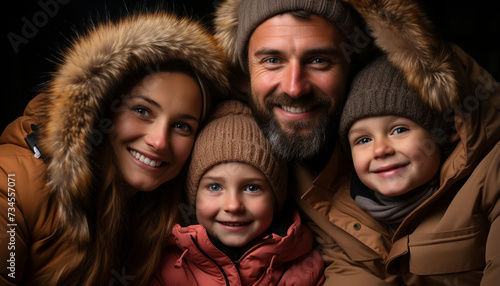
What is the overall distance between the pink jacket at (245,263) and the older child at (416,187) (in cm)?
26

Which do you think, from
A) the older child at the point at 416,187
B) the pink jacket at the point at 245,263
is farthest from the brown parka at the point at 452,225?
the pink jacket at the point at 245,263

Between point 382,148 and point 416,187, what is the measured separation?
22 centimetres

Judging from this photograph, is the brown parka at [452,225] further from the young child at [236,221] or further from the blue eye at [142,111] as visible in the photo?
the blue eye at [142,111]

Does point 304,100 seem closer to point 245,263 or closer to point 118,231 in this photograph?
point 245,263

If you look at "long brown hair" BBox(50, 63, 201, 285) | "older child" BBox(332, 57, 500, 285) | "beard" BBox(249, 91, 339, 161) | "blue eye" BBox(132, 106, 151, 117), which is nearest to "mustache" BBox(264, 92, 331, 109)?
"beard" BBox(249, 91, 339, 161)

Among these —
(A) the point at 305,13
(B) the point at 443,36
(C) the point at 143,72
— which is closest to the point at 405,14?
(B) the point at 443,36

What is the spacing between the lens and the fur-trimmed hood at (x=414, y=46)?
156cm

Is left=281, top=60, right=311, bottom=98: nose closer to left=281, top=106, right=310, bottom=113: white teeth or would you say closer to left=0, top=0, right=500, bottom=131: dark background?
left=281, top=106, right=310, bottom=113: white teeth

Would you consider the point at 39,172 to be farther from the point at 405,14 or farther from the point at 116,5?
the point at 405,14

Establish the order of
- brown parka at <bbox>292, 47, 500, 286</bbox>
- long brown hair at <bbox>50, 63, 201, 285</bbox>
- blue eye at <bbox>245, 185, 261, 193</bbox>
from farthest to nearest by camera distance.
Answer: blue eye at <bbox>245, 185, 261, 193</bbox> < long brown hair at <bbox>50, 63, 201, 285</bbox> < brown parka at <bbox>292, 47, 500, 286</bbox>

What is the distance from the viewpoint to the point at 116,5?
2.31 metres

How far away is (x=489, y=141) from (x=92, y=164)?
55.9 inches

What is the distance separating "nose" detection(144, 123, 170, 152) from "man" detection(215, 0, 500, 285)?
40cm

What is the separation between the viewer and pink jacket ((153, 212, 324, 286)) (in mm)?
1769
